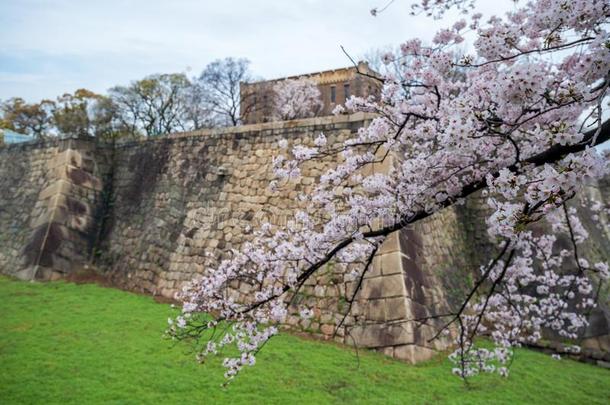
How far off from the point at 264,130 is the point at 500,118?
23.7ft

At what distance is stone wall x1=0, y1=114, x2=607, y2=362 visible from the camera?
7105 millimetres

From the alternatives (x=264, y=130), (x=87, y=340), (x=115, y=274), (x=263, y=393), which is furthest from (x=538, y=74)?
(x=115, y=274)

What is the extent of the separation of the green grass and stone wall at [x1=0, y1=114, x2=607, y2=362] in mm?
733

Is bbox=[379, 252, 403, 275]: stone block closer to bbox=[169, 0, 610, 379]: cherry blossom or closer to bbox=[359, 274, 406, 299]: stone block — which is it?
bbox=[359, 274, 406, 299]: stone block

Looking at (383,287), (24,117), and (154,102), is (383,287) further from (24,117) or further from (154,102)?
(24,117)

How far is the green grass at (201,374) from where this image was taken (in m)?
4.59

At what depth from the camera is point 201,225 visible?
31.7 feet

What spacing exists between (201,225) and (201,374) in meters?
4.87

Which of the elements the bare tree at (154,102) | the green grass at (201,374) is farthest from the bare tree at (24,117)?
the green grass at (201,374)

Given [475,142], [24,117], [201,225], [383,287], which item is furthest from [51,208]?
[24,117]

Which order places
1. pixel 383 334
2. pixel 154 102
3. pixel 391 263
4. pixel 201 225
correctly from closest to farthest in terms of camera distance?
pixel 383 334, pixel 391 263, pixel 201 225, pixel 154 102

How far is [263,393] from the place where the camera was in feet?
15.5

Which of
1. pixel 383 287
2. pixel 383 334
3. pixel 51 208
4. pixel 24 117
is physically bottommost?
pixel 383 334

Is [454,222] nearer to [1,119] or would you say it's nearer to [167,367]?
[167,367]
